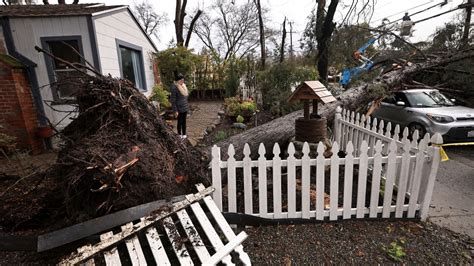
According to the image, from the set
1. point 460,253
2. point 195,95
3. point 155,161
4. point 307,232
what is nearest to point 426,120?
point 460,253

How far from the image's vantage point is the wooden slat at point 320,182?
2613 millimetres

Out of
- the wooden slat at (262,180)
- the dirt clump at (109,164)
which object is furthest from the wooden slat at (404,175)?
the dirt clump at (109,164)

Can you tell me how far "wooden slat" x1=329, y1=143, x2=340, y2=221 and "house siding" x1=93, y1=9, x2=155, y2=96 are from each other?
5915mm

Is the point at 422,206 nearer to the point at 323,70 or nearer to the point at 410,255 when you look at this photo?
the point at 410,255

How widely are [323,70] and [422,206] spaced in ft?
18.1

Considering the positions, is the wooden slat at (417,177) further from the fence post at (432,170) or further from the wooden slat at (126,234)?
the wooden slat at (126,234)

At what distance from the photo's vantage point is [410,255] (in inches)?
90.4

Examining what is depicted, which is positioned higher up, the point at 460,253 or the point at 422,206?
the point at 422,206

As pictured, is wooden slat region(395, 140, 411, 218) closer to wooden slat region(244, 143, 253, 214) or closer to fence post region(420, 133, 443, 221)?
fence post region(420, 133, 443, 221)

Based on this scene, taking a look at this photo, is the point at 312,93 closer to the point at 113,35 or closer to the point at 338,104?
the point at 338,104

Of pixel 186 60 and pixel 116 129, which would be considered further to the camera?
pixel 186 60

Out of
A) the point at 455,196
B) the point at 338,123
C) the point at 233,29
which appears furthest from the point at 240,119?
the point at 233,29

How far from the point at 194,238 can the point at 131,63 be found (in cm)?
804

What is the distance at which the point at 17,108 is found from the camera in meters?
5.39
